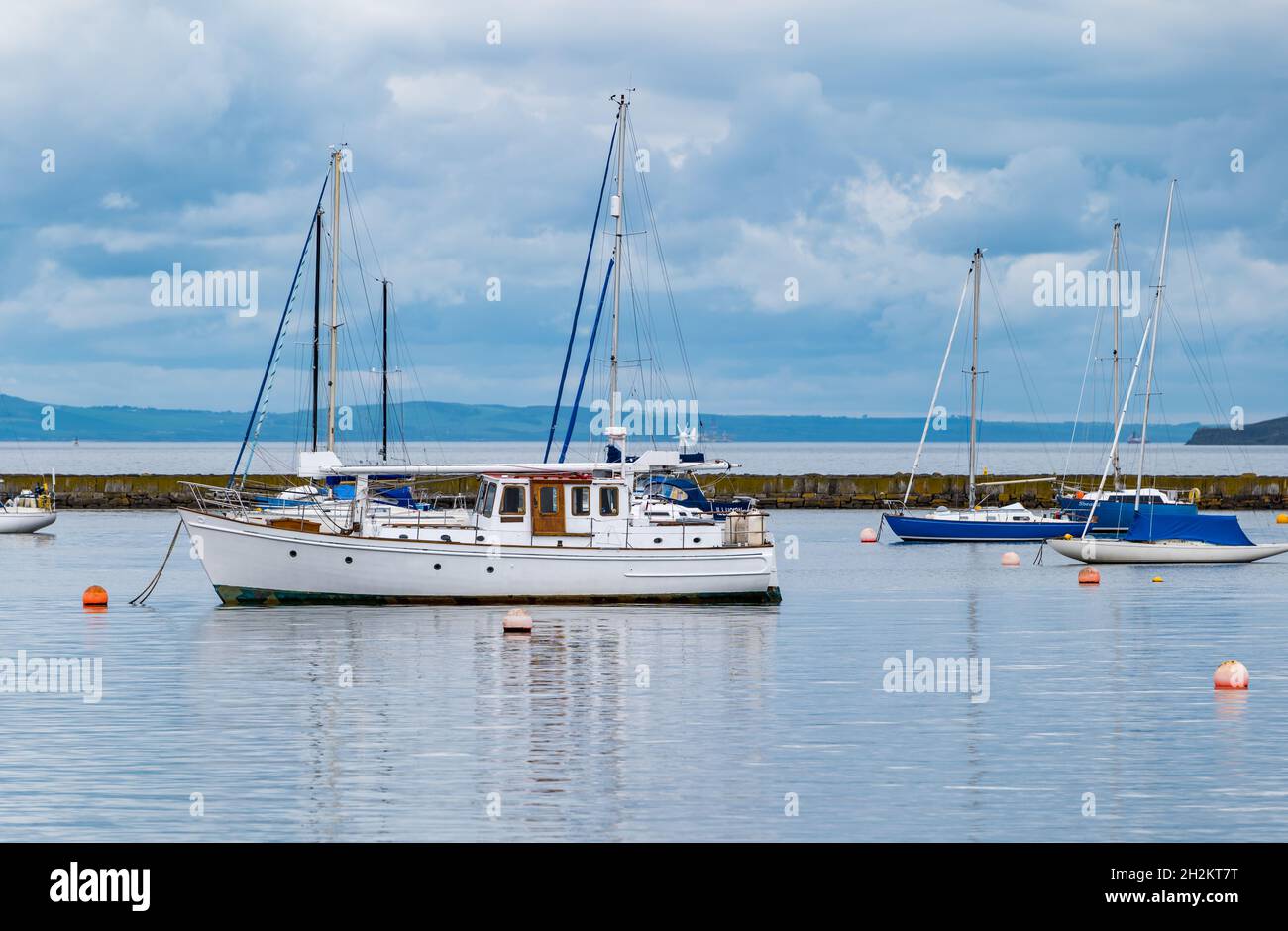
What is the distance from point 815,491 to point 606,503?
3073 inches

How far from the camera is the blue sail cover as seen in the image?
61375 mm

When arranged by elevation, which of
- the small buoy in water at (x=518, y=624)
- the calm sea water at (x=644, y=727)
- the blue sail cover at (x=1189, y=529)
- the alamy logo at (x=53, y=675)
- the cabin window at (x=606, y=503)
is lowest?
the calm sea water at (x=644, y=727)

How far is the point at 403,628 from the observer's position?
122 feet

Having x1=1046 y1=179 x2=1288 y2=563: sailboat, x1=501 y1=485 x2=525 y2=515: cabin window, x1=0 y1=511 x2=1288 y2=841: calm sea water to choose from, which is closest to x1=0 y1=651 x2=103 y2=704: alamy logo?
x1=0 y1=511 x2=1288 y2=841: calm sea water

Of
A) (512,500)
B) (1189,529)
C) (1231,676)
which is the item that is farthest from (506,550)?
(1189,529)

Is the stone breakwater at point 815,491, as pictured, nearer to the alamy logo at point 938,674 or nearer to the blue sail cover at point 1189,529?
the blue sail cover at point 1189,529

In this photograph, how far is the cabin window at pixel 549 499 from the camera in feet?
132

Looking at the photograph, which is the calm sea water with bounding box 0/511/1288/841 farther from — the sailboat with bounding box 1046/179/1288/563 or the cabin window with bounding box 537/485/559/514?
the sailboat with bounding box 1046/179/1288/563

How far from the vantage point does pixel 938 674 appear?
99.7 feet

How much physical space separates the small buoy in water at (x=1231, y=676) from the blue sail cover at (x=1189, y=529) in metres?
33.5
